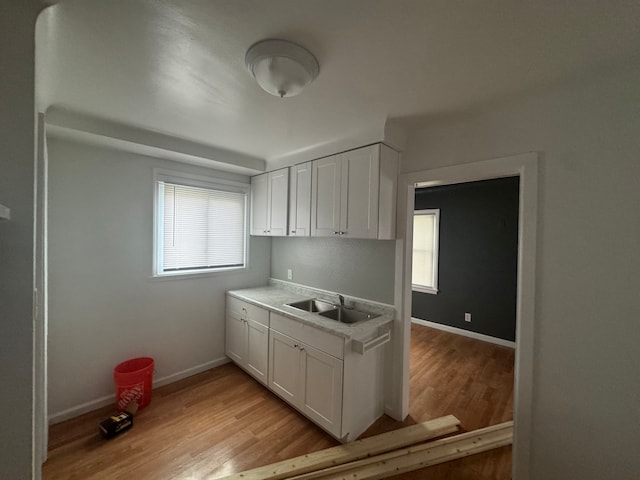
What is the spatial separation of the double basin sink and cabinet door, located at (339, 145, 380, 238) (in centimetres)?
82

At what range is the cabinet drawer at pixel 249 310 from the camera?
2514 mm

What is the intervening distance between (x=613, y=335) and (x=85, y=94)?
3.45 meters

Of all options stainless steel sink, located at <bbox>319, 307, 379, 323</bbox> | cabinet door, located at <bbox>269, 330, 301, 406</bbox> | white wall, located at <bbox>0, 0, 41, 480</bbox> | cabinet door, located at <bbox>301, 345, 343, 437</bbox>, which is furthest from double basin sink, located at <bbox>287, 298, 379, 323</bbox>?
white wall, located at <bbox>0, 0, 41, 480</bbox>

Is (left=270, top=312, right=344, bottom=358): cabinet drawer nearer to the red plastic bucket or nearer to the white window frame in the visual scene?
the white window frame

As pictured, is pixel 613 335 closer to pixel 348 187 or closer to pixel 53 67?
pixel 348 187

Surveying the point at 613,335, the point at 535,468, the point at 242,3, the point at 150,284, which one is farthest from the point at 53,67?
the point at 535,468

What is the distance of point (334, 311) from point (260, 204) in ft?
5.36

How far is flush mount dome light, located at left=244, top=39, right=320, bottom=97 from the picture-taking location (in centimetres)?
116

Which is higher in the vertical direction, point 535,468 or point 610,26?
point 610,26

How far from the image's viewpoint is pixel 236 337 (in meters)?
2.91

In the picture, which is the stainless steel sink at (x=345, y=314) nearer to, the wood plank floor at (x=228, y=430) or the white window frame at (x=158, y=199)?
the wood plank floor at (x=228, y=430)

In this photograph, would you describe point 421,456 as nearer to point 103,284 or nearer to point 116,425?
point 116,425

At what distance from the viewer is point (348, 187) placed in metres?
2.22

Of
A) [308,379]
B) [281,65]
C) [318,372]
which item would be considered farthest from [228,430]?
[281,65]
